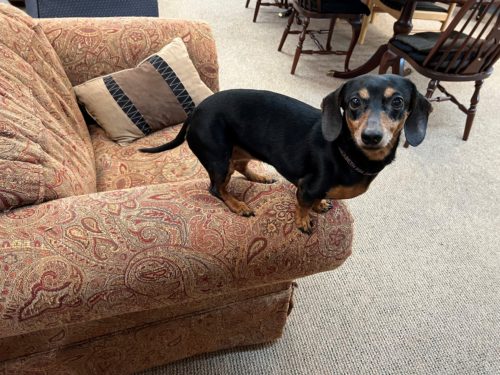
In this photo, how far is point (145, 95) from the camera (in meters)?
1.60

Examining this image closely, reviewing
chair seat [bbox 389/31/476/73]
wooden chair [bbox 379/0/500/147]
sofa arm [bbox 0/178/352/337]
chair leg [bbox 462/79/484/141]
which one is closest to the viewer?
sofa arm [bbox 0/178/352/337]

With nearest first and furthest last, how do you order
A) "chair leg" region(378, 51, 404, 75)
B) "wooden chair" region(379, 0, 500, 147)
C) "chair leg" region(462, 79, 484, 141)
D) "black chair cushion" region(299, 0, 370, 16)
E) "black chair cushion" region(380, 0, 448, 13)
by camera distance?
"wooden chair" region(379, 0, 500, 147) < "chair leg" region(462, 79, 484, 141) < "chair leg" region(378, 51, 404, 75) < "black chair cushion" region(299, 0, 370, 16) < "black chair cushion" region(380, 0, 448, 13)

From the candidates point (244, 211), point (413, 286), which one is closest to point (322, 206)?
point (244, 211)

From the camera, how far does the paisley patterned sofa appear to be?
76 centimetres

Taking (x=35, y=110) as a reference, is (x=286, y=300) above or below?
below

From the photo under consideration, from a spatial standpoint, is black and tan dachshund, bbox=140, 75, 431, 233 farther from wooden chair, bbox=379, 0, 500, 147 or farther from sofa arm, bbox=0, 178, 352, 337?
wooden chair, bbox=379, 0, 500, 147

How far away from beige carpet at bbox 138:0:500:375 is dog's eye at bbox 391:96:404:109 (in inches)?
37.0

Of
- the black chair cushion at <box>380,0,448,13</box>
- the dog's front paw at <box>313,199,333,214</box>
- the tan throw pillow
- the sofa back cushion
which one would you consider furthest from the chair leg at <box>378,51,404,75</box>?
the sofa back cushion

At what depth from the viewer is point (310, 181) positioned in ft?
3.11

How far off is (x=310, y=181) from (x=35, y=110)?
0.82 m

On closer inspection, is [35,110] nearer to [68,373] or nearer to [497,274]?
[68,373]

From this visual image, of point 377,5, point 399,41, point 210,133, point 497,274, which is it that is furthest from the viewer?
point 377,5

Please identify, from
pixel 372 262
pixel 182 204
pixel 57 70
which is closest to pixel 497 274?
pixel 372 262

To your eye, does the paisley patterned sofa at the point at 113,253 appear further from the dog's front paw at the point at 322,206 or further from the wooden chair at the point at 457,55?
the wooden chair at the point at 457,55
